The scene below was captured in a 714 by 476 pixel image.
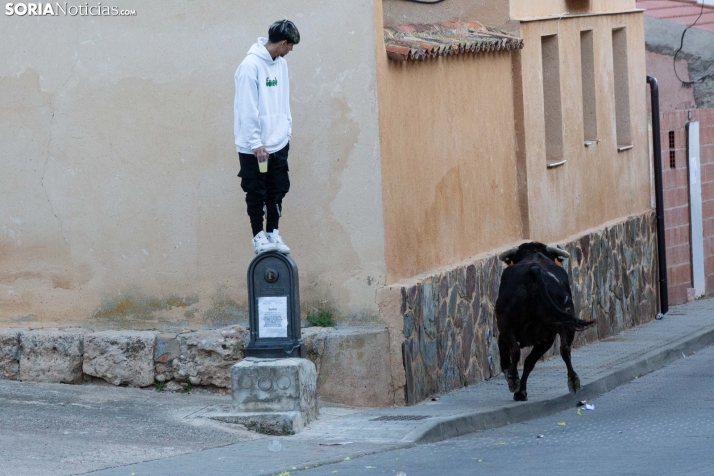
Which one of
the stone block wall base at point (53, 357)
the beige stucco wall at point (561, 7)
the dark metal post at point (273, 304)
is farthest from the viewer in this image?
the beige stucco wall at point (561, 7)

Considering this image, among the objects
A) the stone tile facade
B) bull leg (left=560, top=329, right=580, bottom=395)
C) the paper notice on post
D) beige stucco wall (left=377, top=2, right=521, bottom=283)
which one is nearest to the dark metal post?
the paper notice on post

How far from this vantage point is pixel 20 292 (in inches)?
426

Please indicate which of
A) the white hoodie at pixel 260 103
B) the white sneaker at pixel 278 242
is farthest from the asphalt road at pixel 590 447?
the white hoodie at pixel 260 103

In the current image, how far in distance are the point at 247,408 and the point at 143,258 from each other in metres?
1.83

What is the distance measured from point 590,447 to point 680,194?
11.2 metres

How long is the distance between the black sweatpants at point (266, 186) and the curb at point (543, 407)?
1.97 m

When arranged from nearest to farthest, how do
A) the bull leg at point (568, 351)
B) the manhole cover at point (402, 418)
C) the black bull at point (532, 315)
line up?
the manhole cover at point (402, 418) < the black bull at point (532, 315) < the bull leg at point (568, 351)

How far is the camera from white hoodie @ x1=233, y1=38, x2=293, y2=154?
30.9 ft

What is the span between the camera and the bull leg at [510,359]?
11.1m

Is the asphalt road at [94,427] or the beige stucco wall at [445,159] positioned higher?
the beige stucco wall at [445,159]

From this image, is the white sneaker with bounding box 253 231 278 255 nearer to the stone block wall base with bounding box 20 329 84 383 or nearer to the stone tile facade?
the stone tile facade

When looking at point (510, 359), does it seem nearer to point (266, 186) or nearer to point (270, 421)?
point (270, 421)

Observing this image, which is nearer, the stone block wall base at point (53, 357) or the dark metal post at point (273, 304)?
the dark metal post at point (273, 304)

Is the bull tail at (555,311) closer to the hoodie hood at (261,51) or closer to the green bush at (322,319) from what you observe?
the green bush at (322,319)
